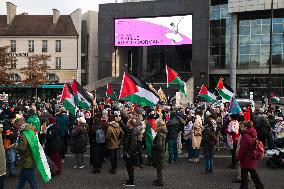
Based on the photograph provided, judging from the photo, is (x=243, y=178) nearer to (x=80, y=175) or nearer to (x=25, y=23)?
(x=80, y=175)

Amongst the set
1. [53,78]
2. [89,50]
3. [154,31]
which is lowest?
[53,78]

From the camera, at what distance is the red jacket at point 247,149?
30.3 feet

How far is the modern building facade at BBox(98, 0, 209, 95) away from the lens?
167 ft

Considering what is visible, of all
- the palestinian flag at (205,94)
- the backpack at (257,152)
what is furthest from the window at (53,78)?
the backpack at (257,152)

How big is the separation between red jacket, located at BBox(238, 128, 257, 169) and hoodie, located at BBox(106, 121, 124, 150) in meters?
3.70

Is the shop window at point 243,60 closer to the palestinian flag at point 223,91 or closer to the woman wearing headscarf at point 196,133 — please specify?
the palestinian flag at point 223,91

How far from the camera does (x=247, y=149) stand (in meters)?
9.26

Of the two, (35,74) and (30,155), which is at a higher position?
(35,74)

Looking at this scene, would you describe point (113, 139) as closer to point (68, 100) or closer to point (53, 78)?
point (68, 100)

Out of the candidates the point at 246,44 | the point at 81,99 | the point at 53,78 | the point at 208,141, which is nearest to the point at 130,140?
the point at 208,141

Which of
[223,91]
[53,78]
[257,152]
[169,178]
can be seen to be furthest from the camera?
[53,78]

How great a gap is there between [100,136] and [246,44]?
39111 mm

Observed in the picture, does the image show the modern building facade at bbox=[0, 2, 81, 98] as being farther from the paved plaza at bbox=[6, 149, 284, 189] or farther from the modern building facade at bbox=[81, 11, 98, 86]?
the paved plaza at bbox=[6, 149, 284, 189]

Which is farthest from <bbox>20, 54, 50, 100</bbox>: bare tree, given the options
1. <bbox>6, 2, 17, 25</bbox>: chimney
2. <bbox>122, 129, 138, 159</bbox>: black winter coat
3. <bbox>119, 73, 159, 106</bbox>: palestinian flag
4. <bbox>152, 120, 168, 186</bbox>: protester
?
<bbox>152, 120, 168, 186</bbox>: protester
